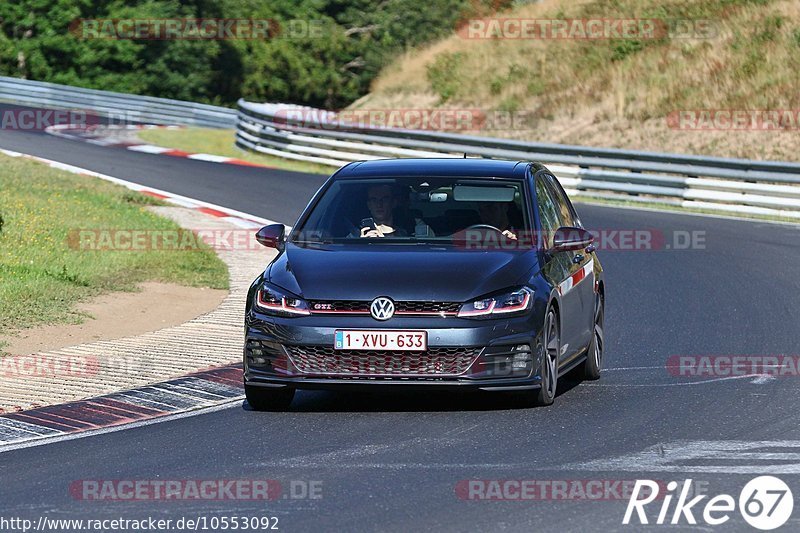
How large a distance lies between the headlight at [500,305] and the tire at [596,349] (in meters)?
1.82

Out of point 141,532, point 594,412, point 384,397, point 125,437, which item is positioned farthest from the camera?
point 384,397

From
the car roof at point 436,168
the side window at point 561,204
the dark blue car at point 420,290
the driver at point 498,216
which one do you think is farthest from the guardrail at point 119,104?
the driver at point 498,216

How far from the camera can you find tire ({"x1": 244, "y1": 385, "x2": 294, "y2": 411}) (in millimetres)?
9898

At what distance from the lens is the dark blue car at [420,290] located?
9383 millimetres

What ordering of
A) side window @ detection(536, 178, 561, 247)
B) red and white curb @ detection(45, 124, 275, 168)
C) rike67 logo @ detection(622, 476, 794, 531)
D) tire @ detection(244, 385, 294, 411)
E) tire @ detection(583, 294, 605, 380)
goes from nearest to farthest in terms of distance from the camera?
rike67 logo @ detection(622, 476, 794, 531) → tire @ detection(244, 385, 294, 411) → side window @ detection(536, 178, 561, 247) → tire @ detection(583, 294, 605, 380) → red and white curb @ detection(45, 124, 275, 168)

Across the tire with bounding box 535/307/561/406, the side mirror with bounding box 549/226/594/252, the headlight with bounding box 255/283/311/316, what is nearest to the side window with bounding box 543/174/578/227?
the side mirror with bounding box 549/226/594/252

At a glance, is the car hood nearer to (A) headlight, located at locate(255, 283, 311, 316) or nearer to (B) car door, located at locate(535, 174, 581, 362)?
(A) headlight, located at locate(255, 283, 311, 316)

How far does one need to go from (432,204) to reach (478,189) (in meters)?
0.39

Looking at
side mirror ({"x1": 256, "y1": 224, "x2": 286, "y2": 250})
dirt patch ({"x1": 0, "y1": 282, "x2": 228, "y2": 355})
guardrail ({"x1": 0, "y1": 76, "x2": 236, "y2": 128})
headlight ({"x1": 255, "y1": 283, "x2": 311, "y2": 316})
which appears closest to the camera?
headlight ({"x1": 255, "y1": 283, "x2": 311, "y2": 316})

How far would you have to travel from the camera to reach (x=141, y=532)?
6.71m

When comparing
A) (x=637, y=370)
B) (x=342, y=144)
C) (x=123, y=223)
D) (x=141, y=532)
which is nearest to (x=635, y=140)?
(x=342, y=144)

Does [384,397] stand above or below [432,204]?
below

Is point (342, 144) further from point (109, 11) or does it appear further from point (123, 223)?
point (109, 11)

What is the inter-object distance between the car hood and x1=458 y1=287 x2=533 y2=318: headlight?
0.06 metres
